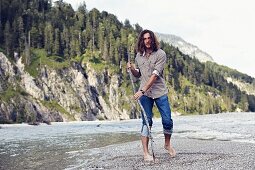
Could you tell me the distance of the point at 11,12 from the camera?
175750 millimetres

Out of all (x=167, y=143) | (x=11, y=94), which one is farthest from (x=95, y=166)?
(x=11, y=94)

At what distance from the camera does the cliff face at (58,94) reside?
119188 millimetres

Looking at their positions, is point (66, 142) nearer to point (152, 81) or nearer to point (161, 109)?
point (161, 109)

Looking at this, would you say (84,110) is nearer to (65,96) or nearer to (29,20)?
(65,96)

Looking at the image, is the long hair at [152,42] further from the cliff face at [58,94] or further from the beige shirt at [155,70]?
the cliff face at [58,94]

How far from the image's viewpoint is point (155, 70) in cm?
1105

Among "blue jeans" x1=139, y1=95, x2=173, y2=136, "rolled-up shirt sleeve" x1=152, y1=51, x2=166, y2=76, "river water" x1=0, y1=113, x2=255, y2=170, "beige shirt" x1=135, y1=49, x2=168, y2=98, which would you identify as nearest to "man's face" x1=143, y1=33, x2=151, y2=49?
"beige shirt" x1=135, y1=49, x2=168, y2=98

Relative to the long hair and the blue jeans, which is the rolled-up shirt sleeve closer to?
the long hair

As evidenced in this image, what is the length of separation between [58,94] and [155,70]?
5327 inches

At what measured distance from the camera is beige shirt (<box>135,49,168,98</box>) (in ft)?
36.6

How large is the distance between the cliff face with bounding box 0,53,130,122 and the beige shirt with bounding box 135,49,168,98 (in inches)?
3995

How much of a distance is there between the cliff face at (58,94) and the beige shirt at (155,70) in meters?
101

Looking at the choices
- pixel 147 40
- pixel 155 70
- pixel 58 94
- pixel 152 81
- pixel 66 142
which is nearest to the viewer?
pixel 152 81

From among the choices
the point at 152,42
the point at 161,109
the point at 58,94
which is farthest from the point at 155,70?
the point at 58,94
